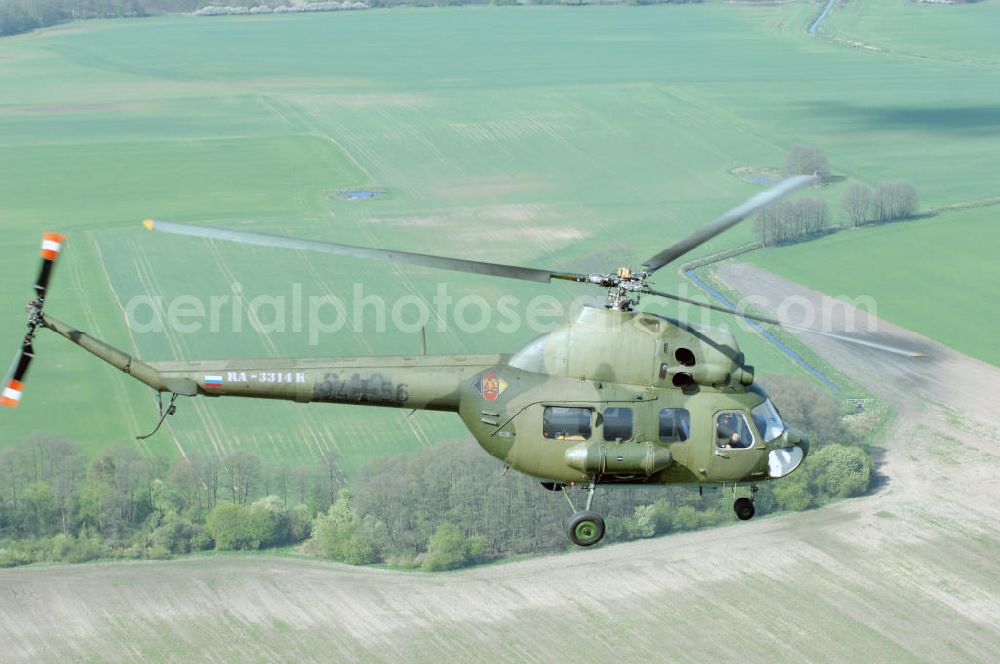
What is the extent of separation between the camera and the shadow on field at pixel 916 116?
12638cm

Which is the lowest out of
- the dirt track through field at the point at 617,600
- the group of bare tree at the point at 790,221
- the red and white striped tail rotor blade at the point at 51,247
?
the dirt track through field at the point at 617,600

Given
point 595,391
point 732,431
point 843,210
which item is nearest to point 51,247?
point 595,391

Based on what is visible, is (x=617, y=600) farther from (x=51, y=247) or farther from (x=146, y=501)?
(x=51, y=247)

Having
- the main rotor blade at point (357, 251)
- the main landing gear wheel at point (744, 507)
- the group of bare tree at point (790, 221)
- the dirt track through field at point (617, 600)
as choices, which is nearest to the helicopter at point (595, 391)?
the main landing gear wheel at point (744, 507)

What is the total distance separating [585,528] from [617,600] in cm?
2574

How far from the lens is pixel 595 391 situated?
26375 millimetres

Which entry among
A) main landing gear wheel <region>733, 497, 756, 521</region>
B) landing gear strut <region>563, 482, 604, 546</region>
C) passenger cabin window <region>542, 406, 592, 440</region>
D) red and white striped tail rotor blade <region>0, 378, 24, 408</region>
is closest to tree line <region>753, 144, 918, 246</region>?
main landing gear wheel <region>733, 497, 756, 521</region>

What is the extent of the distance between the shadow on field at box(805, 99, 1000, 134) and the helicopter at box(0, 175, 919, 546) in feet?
344

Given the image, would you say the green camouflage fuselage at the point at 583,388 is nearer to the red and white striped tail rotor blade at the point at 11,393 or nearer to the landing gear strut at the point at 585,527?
the landing gear strut at the point at 585,527

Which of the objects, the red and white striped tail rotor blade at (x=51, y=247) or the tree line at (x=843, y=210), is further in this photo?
the tree line at (x=843, y=210)

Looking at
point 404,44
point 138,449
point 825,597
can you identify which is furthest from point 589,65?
point 825,597

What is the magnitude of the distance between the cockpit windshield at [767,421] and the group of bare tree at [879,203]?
6932 centimetres

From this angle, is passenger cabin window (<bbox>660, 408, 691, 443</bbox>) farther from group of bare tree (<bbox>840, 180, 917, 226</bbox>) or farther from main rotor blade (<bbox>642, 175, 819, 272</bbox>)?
group of bare tree (<bbox>840, 180, 917, 226</bbox>)

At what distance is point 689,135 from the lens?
11812cm
